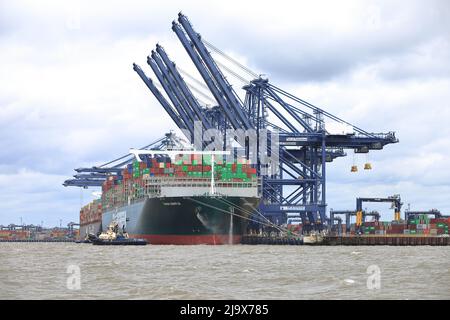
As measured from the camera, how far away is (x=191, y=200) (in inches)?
3930

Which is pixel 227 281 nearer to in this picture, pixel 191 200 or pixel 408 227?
pixel 191 200

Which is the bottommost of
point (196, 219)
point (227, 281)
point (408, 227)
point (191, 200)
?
point (227, 281)

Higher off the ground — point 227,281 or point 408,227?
point 408,227

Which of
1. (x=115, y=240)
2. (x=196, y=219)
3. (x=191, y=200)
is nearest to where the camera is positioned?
(x=196, y=219)

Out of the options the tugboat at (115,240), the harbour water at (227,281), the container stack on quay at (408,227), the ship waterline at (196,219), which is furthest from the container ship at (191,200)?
the harbour water at (227,281)

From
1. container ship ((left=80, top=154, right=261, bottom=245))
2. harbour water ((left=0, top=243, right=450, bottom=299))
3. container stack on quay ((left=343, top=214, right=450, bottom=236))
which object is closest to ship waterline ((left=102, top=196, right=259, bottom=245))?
container ship ((left=80, top=154, right=261, bottom=245))

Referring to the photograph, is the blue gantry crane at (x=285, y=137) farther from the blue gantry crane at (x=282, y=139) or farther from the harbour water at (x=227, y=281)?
the harbour water at (x=227, y=281)

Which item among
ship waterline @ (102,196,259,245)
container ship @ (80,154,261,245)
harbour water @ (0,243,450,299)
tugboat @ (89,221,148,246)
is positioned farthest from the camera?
container ship @ (80,154,261,245)

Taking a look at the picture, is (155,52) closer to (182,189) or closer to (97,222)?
(182,189)

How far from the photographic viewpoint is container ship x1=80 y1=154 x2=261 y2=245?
326ft

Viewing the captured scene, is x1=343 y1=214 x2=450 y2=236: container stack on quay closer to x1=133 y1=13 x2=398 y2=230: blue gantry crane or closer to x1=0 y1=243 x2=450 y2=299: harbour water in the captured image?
x1=133 y1=13 x2=398 y2=230: blue gantry crane

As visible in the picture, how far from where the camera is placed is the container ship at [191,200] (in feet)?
326

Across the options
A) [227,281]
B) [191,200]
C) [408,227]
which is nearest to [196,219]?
[191,200]

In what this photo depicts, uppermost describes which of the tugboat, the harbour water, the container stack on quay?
the container stack on quay
